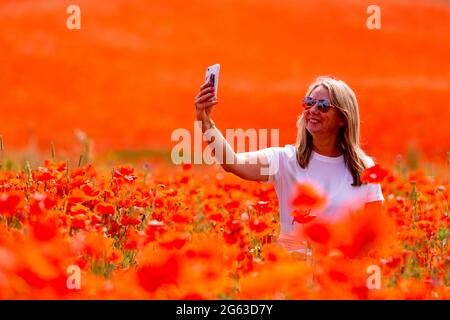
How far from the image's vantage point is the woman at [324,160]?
3607mm

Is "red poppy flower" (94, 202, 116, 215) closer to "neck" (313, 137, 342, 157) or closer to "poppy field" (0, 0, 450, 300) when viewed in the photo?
"poppy field" (0, 0, 450, 300)

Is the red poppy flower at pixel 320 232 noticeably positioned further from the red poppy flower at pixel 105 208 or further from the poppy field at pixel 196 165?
the red poppy flower at pixel 105 208

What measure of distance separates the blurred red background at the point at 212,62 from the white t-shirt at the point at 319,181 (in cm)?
862

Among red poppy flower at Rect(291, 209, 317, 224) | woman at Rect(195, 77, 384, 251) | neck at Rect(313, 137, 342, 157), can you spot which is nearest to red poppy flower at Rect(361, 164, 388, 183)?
red poppy flower at Rect(291, 209, 317, 224)

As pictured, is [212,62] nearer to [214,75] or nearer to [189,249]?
[214,75]

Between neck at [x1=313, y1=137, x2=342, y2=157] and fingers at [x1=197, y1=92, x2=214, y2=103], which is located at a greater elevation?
fingers at [x1=197, y1=92, x2=214, y2=103]

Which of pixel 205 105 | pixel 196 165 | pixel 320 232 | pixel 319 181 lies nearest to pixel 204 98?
pixel 205 105

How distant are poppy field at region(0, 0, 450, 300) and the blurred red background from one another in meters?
0.06

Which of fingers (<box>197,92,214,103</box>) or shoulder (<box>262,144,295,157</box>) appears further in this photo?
shoulder (<box>262,144,295,157</box>)

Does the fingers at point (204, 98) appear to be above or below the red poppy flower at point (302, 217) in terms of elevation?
above

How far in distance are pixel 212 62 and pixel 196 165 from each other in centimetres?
1197

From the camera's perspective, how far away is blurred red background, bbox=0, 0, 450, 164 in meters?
15.9

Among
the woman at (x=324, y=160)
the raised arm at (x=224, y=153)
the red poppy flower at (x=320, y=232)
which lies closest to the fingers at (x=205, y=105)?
the raised arm at (x=224, y=153)
